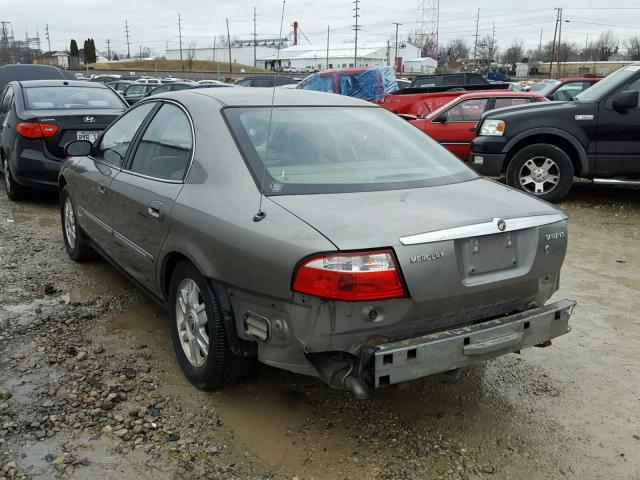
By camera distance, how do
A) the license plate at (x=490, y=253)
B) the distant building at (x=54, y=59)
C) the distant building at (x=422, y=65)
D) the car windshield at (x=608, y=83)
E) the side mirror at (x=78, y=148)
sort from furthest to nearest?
the distant building at (x=422, y=65) < the distant building at (x=54, y=59) < the car windshield at (x=608, y=83) < the side mirror at (x=78, y=148) < the license plate at (x=490, y=253)

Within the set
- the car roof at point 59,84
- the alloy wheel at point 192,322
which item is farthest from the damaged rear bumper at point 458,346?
the car roof at point 59,84

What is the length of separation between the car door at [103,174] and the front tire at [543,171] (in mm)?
5265

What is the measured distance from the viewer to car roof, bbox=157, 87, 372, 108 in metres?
3.55

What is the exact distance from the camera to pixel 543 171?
7941mm

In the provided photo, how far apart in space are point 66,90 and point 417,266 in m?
7.34

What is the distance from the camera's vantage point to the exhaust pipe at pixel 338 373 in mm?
2543

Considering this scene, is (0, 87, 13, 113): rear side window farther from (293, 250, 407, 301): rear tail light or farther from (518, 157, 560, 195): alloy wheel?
(293, 250, 407, 301): rear tail light

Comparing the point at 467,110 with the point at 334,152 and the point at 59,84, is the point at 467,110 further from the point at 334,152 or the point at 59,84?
the point at 334,152

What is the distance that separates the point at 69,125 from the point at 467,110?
651 centimetres

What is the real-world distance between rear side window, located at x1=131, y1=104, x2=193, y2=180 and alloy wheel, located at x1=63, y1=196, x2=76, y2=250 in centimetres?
173

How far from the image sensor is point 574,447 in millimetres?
2879

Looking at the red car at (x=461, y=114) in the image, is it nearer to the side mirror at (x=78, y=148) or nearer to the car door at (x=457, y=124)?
the car door at (x=457, y=124)

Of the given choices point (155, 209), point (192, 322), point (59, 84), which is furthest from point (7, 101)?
point (192, 322)

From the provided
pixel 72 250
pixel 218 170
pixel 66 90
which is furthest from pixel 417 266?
pixel 66 90
